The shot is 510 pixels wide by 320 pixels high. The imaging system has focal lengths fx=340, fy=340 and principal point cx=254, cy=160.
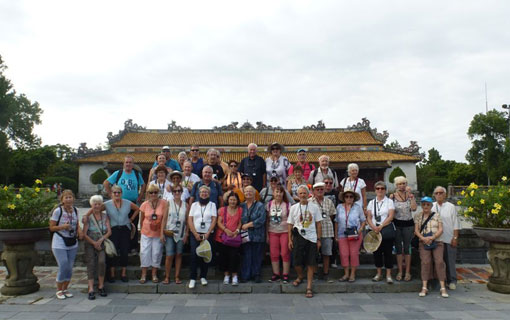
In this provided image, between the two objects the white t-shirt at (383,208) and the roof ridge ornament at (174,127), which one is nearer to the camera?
the white t-shirt at (383,208)

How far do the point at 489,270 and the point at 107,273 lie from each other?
297 inches

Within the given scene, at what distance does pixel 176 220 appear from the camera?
594cm

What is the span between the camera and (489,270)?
7.05 meters

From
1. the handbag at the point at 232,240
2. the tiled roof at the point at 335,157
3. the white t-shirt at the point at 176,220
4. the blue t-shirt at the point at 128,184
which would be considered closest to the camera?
the handbag at the point at 232,240

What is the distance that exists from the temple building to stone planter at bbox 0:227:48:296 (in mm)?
25079

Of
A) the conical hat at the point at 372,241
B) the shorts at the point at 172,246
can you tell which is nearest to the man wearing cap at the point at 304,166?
the conical hat at the point at 372,241

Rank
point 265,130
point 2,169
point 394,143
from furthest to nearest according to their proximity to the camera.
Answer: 1. point 394,143
2. point 265,130
3. point 2,169

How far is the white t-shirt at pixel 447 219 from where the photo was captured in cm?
584

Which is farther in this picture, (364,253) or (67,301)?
(364,253)

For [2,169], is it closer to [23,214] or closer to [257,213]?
[23,214]

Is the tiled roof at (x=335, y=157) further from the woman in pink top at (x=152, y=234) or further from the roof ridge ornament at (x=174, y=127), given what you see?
the woman in pink top at (x=152, y=234)

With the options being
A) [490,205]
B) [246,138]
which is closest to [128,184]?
[490,205]

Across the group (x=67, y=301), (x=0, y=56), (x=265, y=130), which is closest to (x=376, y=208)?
(x=67, y=301)

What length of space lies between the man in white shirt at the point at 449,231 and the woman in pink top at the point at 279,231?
264 cm
